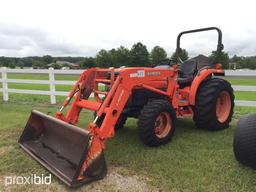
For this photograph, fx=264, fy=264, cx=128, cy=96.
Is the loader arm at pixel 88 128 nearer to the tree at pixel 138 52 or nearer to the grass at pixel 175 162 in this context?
the grass at pixel 175 162

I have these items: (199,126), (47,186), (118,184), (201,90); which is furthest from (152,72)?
(47,186)

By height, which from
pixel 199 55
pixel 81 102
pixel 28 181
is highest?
pixel 199 55

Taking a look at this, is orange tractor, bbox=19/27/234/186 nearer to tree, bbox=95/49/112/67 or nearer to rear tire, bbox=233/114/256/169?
rear tire, bbox=233/114/256/169

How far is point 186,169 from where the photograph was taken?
11.7ft

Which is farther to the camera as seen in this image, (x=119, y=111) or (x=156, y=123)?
(x=156, y=123)

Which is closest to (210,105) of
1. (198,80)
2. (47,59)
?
(198,80)

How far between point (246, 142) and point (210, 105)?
1818mm

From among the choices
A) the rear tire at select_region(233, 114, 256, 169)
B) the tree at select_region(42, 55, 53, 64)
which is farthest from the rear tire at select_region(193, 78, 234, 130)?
the tree at select_region(42, 55, 53, 64)

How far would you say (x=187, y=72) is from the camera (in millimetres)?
5867

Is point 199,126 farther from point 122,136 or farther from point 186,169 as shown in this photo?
point 186,169

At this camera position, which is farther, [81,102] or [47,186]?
[81,102]

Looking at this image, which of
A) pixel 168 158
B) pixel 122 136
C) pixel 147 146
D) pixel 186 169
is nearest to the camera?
pixel 186 169

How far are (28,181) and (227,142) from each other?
3.32 metres

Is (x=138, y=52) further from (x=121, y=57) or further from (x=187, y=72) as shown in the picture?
(x=187, y=72)
